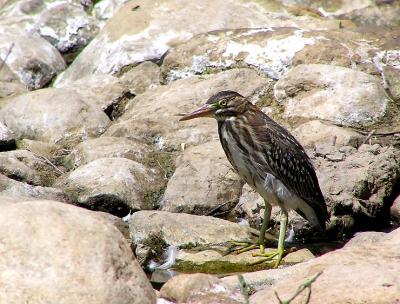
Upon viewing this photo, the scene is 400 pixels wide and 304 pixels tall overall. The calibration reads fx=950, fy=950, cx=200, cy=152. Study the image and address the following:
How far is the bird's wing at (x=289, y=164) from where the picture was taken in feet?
26.9

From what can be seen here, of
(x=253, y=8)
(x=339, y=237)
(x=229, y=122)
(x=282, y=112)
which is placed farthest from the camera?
(x=253, y=8)

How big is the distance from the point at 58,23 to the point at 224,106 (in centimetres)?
712

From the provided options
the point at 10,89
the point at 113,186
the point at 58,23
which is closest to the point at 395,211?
the point at 113,186

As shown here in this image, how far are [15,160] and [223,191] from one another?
2.11 m

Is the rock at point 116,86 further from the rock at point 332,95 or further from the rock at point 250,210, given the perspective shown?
the rock at point 250,210

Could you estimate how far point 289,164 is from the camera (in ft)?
27.3

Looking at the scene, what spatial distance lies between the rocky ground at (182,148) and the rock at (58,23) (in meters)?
0.03

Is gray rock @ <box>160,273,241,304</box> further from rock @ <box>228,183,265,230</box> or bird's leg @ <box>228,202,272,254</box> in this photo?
rock @ <box>228,183,265,230</box>

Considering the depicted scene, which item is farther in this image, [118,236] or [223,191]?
[223,191]

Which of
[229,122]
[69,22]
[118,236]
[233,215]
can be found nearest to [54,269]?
[118,236]

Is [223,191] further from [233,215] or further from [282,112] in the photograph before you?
[282,112]

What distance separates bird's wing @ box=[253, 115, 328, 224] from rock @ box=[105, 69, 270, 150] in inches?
76.9

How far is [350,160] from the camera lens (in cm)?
921

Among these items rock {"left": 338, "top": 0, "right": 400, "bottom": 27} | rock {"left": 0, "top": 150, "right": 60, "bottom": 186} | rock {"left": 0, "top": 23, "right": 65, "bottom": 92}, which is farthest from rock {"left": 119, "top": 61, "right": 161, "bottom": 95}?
rock {"left": 338, "top": 0, "right": 400, "bottom": 27}
